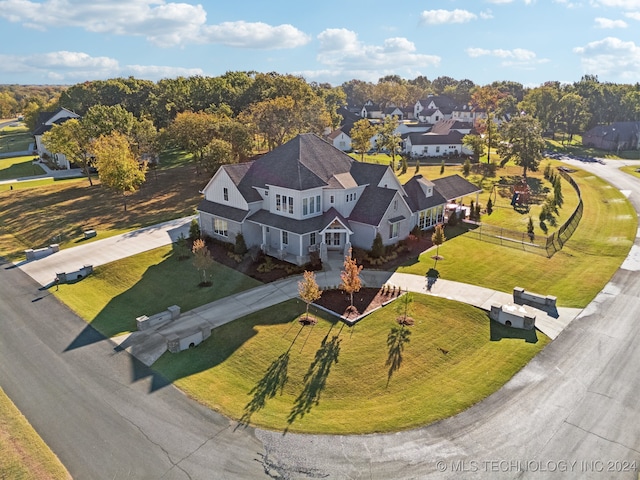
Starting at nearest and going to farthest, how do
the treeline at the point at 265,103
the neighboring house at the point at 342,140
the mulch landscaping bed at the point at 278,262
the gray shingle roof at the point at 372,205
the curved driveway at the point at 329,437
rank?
the curved driveway at the point at 329,437 < the mulch landscaping bed at the point at 278,262 < the gray shingle roof at the point at 372,205 < the treeline at the point at 265,103 < the neighboring house at the point at 342,140

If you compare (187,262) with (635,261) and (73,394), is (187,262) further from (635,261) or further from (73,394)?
(635,261)

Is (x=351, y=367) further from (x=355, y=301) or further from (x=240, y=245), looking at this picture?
(x=240, y=245)

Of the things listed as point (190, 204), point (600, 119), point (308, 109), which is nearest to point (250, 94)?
point (308, 109)

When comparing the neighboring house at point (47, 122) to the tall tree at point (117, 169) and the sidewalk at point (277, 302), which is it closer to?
the tall tree at point (117, 169)

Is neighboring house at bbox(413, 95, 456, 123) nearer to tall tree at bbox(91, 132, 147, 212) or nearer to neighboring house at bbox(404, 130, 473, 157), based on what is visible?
neighboring house at bbox(404, 130, 473, 157)

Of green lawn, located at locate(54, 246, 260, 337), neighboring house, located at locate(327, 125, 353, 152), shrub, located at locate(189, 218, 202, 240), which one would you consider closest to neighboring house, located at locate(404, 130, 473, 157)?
neighboring house, located at locate(327, 125, 353, 152)

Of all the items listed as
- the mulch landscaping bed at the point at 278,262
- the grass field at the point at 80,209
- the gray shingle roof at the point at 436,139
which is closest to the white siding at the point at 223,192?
the mulch landscaping bed at the point at 278,262
